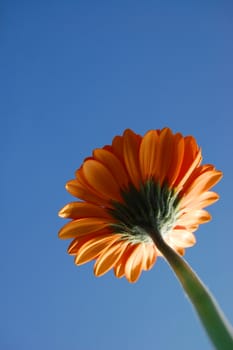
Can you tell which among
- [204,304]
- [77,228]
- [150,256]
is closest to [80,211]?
[77,228]

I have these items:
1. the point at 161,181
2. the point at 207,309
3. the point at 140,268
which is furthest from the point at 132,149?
the point at 207,309

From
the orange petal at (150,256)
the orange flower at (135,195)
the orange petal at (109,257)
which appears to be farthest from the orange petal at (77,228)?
the orange petal at (150,256)

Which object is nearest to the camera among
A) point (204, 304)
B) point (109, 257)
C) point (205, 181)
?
point (204, 304)

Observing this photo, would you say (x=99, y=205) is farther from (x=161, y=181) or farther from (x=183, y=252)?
(x=183, y=252)

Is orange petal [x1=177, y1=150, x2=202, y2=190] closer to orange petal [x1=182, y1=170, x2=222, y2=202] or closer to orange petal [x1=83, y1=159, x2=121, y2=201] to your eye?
orange petal [x1=182, y1=170, x2=222, y2=202]

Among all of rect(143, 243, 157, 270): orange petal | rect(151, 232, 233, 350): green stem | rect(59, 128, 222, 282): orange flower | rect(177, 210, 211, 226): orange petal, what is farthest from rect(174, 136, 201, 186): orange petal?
rect(151, 232, 233, 350): green stem

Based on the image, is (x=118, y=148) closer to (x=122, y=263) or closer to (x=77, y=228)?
(x=77, y=228)
